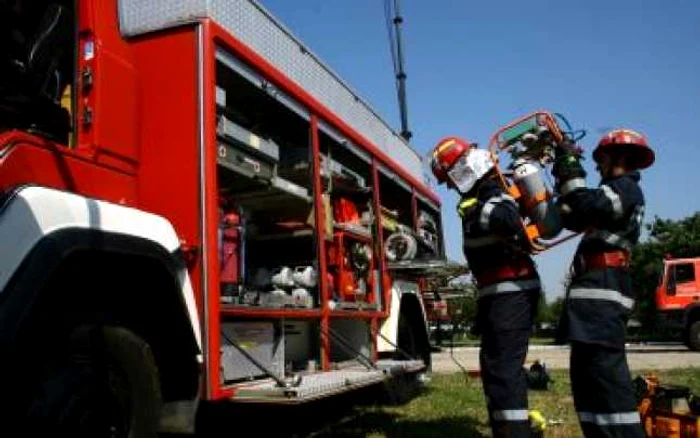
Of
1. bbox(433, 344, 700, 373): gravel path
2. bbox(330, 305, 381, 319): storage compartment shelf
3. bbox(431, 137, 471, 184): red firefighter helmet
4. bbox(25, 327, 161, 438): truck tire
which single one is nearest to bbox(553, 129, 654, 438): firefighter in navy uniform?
bbox(431, 137, 471, 184): red firefighter helmet

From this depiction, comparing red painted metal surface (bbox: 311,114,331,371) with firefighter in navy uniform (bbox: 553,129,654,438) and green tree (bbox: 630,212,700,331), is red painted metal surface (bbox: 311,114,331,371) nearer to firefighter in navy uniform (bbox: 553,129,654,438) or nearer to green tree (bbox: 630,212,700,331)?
firefighter in navy uniform (bbox: 553,129,654,438)

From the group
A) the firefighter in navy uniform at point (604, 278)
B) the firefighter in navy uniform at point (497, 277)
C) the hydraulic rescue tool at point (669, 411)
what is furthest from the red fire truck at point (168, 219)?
the hydraulic rescue tool at point (669, 411)

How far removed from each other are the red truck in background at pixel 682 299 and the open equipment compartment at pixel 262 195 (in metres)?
15.4

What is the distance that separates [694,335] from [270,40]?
54.1 ft

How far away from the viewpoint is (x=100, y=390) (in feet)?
10.6

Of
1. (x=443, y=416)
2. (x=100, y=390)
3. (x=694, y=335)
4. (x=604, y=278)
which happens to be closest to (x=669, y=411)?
(x=604, y=278)

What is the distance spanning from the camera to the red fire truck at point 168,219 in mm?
3061

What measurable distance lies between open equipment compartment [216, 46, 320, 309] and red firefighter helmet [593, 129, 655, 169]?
6.94 ft

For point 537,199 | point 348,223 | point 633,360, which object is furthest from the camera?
point 633,360

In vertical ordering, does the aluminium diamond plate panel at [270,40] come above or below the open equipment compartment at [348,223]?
above

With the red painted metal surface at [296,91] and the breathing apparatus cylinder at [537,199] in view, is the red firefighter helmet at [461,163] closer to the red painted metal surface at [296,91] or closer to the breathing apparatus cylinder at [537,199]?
the breathing apparatus cylinder at [537,199]

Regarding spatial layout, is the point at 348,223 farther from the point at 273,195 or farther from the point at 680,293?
the point at 680,293

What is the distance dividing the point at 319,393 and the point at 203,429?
5.71ft

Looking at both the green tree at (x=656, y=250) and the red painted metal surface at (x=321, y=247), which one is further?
the green tree at (x=656, y=250)
